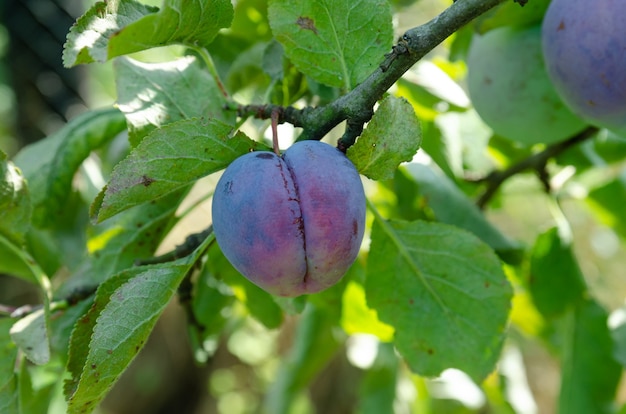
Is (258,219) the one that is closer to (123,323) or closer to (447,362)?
(123,323)

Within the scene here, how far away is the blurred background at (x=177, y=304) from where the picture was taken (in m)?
2.43

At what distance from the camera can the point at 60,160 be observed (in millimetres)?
782

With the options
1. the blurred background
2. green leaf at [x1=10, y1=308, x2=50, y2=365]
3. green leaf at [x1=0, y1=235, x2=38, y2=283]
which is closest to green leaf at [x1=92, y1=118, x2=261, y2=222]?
green leaf at [x1=10, y1=308, x2=50, y2=365]

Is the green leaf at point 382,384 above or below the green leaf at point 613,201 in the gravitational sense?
below

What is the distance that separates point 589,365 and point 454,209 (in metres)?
0.33

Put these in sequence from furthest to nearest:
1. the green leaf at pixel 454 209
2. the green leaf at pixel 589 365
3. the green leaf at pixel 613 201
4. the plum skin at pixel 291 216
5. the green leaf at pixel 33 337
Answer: the green leaf at pixel 613 201
the green leaf at pixel 589 365
the green leaf at pixel 454 209
the green leaf at pixel 33 337
the plum skin at pixel 291 216

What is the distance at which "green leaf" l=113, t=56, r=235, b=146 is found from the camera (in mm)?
617

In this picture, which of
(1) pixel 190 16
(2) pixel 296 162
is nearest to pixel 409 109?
(2) pixel 296 162

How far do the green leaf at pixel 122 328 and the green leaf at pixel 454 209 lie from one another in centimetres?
37

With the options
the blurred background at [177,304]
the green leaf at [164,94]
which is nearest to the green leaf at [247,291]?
the green leaf at [164,94]

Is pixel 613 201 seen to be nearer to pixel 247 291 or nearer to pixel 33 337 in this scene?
pixel 247 291

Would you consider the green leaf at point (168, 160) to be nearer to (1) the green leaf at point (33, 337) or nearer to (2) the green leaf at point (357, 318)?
(1) the green leaf at point (33, 337)

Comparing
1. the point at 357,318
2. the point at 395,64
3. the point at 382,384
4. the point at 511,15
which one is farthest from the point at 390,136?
the point at 382,384

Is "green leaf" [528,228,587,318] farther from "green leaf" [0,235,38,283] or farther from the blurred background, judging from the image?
the blurred background
